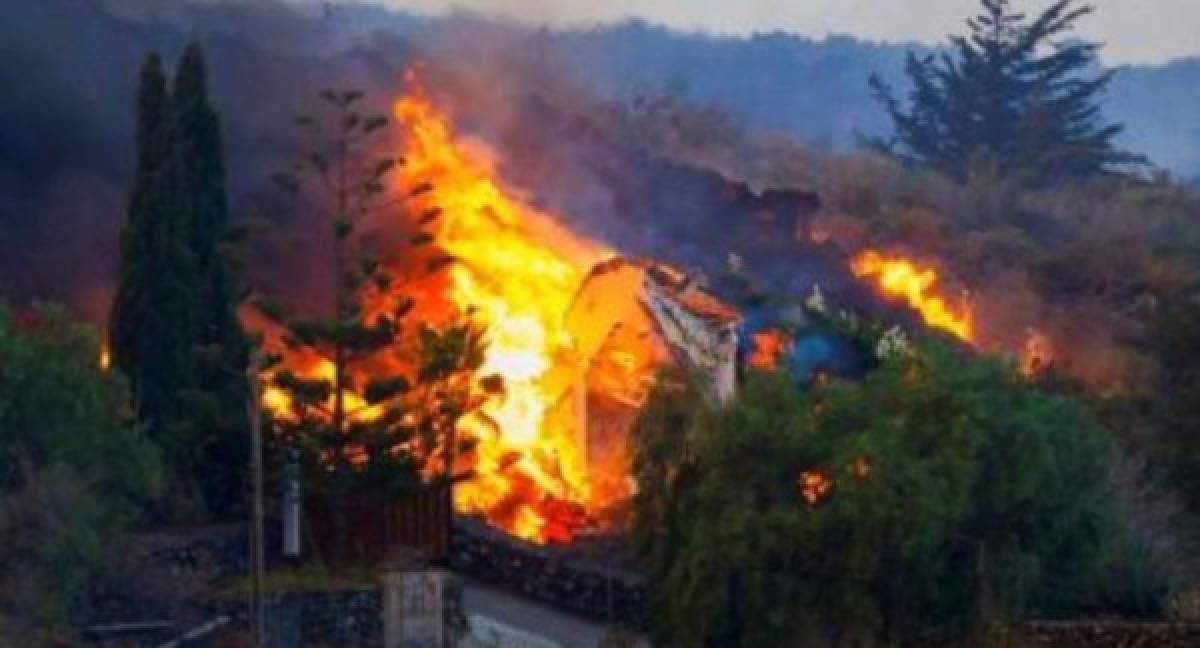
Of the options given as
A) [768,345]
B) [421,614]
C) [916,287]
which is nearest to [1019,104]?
[916,287]

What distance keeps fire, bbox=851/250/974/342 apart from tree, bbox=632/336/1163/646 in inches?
825

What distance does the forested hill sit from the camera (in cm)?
7625

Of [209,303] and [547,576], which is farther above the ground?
[209,303]

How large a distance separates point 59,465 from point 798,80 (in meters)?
78.0

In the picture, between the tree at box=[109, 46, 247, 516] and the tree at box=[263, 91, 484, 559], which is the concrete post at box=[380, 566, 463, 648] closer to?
the tree at box=[263, 91, 484, 559]

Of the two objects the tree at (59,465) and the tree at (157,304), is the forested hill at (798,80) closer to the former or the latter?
the tree at (157,304)

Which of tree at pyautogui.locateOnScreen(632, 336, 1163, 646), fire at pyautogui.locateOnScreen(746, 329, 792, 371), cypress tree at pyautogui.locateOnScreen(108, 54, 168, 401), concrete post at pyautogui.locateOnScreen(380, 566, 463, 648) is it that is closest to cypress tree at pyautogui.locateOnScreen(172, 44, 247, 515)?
cypress tree at pyautogui.locateOnScreen(108, 54, 168, 401)

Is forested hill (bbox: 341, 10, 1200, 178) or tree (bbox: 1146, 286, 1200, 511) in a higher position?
forested hill (bbox: 341, 10, 1200, 178)

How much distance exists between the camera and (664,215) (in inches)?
1849

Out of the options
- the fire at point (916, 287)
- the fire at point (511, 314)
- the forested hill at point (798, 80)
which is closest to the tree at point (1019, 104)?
the forested hill at point (798, 80)

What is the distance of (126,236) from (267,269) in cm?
933

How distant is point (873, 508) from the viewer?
2489cm

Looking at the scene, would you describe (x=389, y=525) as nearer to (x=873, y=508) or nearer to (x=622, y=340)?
(x=622, y=340)

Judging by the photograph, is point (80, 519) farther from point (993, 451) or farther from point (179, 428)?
point (993, 451)
